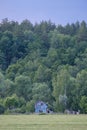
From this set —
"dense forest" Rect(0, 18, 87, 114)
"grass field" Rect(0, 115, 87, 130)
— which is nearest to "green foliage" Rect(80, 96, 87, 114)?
"dense forest" Rect(0, 18, 87, 114)

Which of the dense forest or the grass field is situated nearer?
the grass field

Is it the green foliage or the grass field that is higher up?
the grass field

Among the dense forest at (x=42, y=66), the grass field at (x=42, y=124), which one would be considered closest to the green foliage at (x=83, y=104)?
the dense forest at (x=42, y=66)

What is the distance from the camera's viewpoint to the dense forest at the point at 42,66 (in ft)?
218

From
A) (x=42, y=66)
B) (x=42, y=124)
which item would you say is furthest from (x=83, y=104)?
(x=42, y=124)

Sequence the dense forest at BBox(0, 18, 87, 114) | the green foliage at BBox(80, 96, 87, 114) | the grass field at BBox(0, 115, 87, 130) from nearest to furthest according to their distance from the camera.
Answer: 1. the grass field at BBox(0, 115, 87, 130)
2. the green foliage at BBox(80, 96, 87, 114)
3. the dense forest at BBox(0, 18, 87, 114)

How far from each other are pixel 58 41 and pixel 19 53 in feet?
31.7

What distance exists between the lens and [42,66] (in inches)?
3327

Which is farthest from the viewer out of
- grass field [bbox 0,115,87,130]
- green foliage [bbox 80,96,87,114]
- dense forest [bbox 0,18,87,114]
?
dense forest [bbox 0,18,87,114]

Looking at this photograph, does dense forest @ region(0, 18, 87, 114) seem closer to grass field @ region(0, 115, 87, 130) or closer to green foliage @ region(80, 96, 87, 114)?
green foliage @ region(80, 96, 87, 114)

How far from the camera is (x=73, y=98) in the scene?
66.6 m

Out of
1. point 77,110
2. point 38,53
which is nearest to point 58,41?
point 38,53

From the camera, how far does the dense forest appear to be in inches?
2613

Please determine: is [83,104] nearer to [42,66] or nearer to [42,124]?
[42,66]
